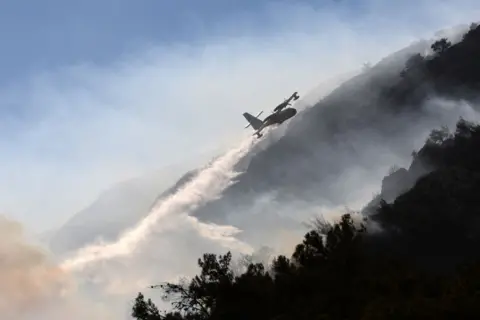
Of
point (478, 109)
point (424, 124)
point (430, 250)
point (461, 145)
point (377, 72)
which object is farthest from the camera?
point (377, 72)

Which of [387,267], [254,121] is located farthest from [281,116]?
[387,267]

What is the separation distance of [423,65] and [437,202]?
78.7 metres

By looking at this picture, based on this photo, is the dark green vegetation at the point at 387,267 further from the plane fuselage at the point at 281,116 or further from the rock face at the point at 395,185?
the plane fuselage at the point at 281,116

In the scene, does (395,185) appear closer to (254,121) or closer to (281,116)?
(281,116)

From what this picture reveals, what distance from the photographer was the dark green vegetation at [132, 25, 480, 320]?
133ft

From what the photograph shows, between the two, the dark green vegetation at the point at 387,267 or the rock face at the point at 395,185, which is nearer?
the dark green vegetation at the point at 387,267

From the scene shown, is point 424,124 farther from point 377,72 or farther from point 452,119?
point 377,72

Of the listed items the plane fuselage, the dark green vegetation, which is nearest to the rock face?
the dark green vegetation

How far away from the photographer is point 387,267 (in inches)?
2009

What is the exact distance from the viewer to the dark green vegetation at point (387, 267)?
4062cm

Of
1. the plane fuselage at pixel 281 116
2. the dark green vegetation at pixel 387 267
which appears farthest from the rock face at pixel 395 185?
the plane fuselage at pixel 281 116

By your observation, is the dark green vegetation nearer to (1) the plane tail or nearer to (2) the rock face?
(2) the rock face

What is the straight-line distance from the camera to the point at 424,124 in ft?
500

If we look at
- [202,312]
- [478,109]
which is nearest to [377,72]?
[478,109]
